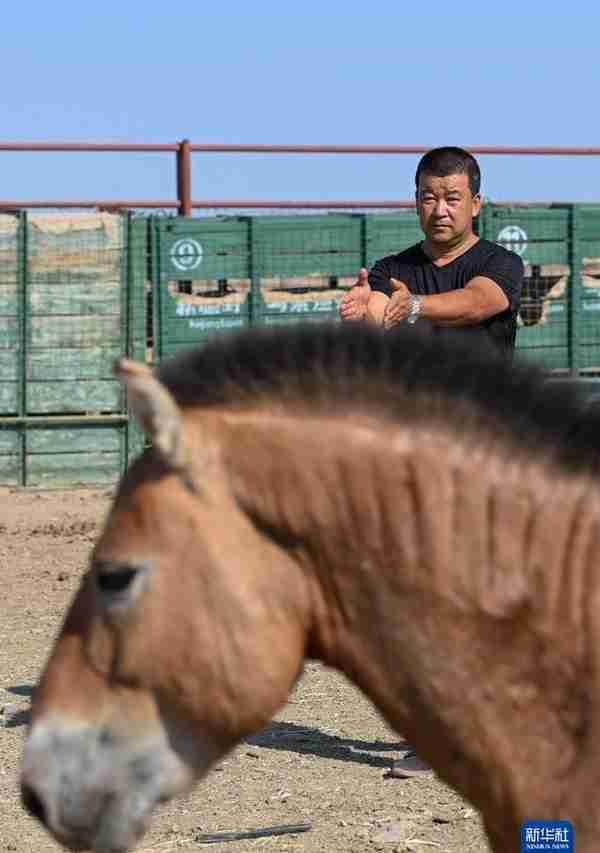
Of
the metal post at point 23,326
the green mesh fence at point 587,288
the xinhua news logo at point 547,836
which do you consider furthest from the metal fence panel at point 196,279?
the xinhua news logo at point 547,836

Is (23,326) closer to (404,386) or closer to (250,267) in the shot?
(250,267)

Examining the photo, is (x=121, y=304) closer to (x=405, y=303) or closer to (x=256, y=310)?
(x=256, y=310)

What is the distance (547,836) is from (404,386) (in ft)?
2.66

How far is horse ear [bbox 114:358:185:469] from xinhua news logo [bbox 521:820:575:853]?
858 mm

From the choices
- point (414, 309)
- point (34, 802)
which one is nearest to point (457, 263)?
point (414, 309)

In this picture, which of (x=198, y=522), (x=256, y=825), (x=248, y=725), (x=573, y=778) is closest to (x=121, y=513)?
(x=198, y=522)

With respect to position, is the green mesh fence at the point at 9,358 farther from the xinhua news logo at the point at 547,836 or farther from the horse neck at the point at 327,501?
the xinhua news logo at the point at 547,836

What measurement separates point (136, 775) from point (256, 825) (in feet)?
8.29

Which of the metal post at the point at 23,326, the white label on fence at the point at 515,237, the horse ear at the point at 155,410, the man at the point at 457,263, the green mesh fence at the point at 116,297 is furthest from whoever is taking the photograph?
the white label on fence at the point at 515,237

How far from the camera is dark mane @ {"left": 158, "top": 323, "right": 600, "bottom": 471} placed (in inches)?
106

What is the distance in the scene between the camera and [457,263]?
521 centimetres

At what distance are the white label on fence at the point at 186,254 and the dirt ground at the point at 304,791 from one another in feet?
20.1

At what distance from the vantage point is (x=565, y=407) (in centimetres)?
273

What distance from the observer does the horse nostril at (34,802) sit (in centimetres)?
269
